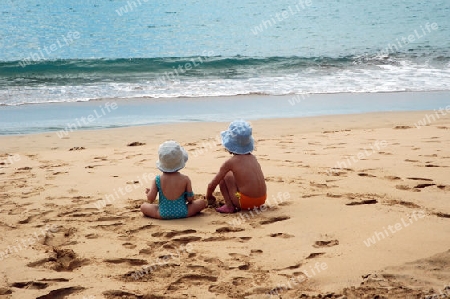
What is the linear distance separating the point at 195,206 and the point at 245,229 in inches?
24.2

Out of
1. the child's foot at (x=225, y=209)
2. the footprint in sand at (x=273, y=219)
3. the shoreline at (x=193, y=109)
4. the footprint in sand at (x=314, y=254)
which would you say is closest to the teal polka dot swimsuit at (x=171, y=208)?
the child's foot at (x=225, y=209)

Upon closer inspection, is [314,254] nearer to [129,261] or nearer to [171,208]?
[129,261]

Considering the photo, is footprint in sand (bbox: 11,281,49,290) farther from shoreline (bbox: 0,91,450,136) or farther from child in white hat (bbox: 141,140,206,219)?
shoreline (bbox: 0,91,450,136)

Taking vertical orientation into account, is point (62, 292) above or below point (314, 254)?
above

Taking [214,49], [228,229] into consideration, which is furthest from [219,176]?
[214,49]

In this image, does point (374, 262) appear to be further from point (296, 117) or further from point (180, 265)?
point (296, 117)

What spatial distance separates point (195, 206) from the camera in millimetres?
4539

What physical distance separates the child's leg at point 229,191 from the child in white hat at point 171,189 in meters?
0.31

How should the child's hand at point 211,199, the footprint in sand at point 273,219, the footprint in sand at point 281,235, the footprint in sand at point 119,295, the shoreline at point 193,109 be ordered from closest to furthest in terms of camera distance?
the footprint in sand at point 119,295 → the footprint in sand at point 281,235 → the footprint in sand at point 273,219 → the child's hand at point 211,199 → the shoreline at point 193,109

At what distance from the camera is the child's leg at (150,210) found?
175 inches

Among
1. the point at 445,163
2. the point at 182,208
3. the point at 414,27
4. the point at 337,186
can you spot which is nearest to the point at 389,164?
the point at 445,163

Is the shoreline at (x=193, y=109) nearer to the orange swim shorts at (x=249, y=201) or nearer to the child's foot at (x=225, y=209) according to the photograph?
the child's foot at (x=225, y=209)

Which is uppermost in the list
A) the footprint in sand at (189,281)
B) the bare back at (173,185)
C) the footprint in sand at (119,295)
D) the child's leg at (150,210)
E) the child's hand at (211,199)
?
the bare back at (173,185)

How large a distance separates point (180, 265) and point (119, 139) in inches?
195
